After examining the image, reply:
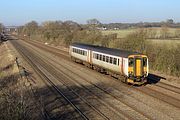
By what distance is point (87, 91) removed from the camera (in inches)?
917

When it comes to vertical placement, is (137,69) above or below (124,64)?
below

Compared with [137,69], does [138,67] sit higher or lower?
higher

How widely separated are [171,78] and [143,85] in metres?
3.78

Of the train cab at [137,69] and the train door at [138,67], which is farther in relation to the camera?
the train door at [138,67]

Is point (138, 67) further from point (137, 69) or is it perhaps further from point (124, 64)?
point (124, 64)

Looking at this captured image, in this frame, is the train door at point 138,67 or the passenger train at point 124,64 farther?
the train door at point 138,67

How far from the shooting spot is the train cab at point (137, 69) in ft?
80.7

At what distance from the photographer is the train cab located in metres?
24.6

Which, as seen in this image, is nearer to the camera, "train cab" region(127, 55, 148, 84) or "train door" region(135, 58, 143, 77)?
"train cab" region(127, 55, 148, 84)

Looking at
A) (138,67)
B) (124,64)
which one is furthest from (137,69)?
(124,64)

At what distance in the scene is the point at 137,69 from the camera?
979 inches

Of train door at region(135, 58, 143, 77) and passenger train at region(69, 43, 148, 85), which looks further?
train door at region(135, 58, 143, 77)

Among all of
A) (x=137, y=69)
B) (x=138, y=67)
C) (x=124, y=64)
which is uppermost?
(x=124, y=64)

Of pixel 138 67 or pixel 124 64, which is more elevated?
pixel 124 64
